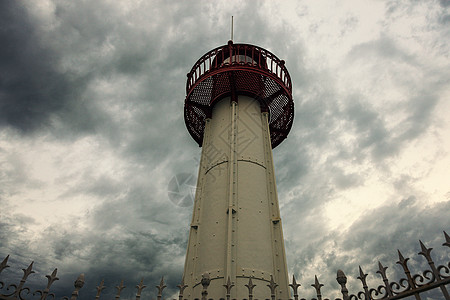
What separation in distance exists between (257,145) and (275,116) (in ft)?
16.1

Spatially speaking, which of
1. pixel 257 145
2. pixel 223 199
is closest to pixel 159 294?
pixel 223 199

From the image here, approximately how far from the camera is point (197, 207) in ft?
43.6

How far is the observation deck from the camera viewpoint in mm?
15539

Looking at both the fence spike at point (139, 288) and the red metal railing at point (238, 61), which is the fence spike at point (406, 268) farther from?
the red metal railing at point (238, 61)

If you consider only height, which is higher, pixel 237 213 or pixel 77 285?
pixel 237 213

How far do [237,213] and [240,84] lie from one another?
8.29 m

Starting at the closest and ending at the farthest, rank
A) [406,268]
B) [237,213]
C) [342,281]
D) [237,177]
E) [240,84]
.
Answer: [406,268]
[342,281]
[237,213]
[237,177]
[240,84]

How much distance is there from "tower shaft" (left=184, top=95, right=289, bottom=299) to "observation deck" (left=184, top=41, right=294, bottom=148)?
1135 millimetres

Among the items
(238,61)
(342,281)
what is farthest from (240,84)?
(342,281)

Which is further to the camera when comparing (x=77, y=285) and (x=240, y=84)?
(x=240, y=84)

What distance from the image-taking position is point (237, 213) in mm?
11477

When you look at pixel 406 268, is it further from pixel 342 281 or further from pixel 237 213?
pixel 237 213

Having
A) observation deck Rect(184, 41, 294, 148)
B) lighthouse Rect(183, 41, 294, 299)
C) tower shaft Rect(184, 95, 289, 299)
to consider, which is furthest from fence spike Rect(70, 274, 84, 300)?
observation deck Rect(184, 41, 294, 148)

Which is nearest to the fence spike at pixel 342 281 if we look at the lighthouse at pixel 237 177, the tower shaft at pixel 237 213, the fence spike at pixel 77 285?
the lighthouse at pixel 237 177
